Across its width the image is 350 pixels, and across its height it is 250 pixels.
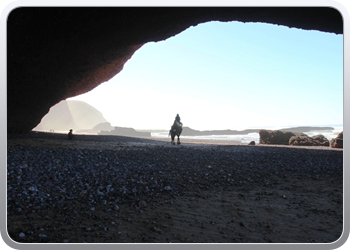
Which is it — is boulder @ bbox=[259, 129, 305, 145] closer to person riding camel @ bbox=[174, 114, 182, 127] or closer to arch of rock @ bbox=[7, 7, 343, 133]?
person riding camel @ bbox=[174, 114, 182, 127]

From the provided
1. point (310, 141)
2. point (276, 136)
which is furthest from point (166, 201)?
point (276, 136)

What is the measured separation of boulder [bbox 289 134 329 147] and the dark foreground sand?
1283 cm

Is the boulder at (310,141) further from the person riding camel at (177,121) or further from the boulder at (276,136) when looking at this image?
the person riding camel at (177,121)

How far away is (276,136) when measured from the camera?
24.2 metres

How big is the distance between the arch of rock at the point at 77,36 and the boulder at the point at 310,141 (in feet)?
45.8

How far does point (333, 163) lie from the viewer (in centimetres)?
965

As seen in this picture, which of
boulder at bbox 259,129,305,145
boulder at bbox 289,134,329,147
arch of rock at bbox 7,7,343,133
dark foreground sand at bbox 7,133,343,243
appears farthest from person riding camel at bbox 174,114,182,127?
boulder at bbox 289,134,329,147

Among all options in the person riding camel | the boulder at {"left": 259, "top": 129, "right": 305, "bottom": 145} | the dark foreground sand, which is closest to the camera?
the dark foreground sand

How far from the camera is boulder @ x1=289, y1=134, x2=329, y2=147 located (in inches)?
790

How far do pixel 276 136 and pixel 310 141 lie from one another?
13.1 ft

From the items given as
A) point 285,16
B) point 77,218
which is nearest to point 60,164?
point 77,218

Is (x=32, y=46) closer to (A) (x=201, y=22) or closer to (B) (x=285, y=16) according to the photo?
(A) (x=201, y=22)

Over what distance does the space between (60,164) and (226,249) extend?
6465 mm

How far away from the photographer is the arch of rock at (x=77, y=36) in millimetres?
7703
